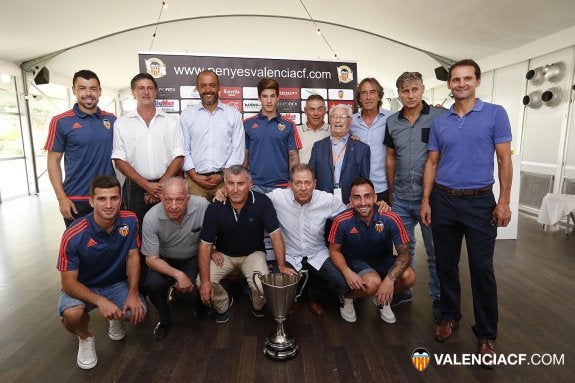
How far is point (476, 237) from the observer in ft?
6.64

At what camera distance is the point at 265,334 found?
2.38 meters

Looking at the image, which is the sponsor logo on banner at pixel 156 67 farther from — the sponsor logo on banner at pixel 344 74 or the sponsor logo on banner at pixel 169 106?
the sponsor logo on banner at pixel 344 74

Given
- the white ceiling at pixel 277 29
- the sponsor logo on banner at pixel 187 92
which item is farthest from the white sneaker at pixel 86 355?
the white ceiling at pixel 277 29

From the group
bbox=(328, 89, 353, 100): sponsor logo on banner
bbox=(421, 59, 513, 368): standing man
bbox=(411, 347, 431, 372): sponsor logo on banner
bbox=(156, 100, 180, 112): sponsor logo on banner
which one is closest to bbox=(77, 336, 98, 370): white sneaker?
bbox=(411, 347, 431, 372): sponsor logo on banner

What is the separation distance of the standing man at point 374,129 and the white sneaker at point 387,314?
818 mm

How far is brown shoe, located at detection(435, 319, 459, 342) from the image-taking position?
7.34 ft

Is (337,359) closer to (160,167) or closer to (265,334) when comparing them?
(265,334)

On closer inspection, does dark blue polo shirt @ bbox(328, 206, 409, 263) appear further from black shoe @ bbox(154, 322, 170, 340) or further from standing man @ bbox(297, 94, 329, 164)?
black shoe @ bbox(154, 322, 170, 340)

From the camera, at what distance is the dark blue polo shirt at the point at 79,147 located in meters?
2.54

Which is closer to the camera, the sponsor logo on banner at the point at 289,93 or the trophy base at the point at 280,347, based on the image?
the trophy base at the point at 280,347

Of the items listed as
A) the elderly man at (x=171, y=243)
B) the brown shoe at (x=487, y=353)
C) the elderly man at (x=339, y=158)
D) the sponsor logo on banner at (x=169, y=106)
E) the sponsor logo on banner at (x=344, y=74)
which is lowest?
the brown shoe at (x=487, y=353)

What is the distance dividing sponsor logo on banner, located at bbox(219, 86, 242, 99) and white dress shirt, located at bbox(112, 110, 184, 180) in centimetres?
145

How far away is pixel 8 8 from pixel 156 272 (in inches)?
231

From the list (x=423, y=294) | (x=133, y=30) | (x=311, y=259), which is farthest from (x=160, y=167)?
(x=133, y=30)
